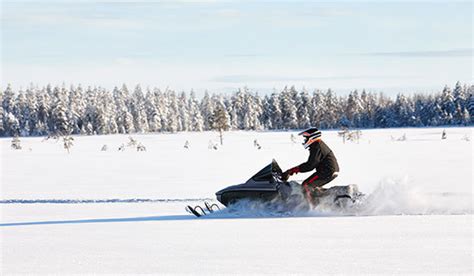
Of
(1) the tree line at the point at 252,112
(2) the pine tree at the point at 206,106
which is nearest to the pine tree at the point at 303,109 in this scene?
(1) the tree line at the point at 252,112

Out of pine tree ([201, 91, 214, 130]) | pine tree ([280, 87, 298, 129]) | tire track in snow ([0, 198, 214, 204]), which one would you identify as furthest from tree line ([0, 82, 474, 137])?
tire track in snow ([0, 198, 214, 204])

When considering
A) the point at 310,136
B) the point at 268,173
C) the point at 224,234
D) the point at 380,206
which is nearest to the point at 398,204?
the point at 380,206

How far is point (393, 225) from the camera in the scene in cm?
886

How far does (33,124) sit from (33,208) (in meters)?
106

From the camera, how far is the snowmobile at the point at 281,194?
1034 cm

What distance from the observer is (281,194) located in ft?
34.4

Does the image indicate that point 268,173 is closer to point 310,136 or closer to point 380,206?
point 310,136

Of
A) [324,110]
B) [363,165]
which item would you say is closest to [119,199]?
[363,165]

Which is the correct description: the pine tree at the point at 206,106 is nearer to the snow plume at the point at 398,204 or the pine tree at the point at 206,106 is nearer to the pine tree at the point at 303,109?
the pine tree at the point at 303,109

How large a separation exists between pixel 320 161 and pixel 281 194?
0.85 metres

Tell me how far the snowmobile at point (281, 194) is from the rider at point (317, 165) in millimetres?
134

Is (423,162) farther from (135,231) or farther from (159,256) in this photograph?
(159,256)

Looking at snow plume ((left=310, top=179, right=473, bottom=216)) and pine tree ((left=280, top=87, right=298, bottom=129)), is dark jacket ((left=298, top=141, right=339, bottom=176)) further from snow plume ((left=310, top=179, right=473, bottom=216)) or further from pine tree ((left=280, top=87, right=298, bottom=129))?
pine tree ((left=280, top=87, right=298, bottom=129))

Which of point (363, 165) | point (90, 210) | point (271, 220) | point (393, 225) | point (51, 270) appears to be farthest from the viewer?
point (363, 165)
